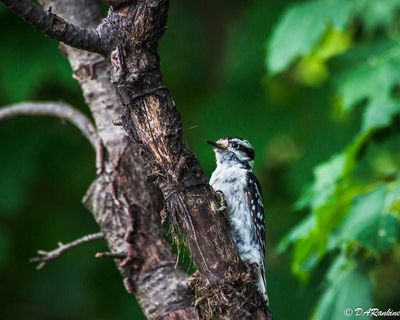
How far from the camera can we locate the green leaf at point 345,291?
5.17m

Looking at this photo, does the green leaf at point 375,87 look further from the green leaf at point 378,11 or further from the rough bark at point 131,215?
the rough bark at point 131,215

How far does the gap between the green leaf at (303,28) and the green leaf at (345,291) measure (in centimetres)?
154

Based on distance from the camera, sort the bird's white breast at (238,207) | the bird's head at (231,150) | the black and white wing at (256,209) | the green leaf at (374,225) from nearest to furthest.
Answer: the green leaf at (374,225) → the bird's white breast at (238,207) → the black and white wing at (256,209) → the bird's head at (231,150)

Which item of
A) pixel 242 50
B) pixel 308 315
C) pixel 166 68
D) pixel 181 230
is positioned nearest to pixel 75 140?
pixel 166 68

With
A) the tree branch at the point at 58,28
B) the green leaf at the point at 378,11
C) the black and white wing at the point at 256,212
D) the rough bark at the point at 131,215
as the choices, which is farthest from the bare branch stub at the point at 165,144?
the green leaf at the point at 378,11

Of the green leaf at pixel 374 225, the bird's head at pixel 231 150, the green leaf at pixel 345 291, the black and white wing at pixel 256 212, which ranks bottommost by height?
the green leaf at pixel 345 291

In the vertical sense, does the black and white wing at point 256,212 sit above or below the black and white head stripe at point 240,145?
below

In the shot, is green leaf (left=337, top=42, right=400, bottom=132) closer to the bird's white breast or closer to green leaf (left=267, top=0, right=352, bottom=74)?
green leaf (left=267, top=0, right=352, bottom=74)

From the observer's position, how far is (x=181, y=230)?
4.08 metres

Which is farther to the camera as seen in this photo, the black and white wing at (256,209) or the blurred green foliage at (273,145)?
the black and white wing at (256,209)

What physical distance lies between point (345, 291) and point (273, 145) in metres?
2.69

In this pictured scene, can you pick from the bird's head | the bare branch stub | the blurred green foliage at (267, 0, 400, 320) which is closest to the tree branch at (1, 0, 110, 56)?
the bare branch stub

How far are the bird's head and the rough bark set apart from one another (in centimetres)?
139

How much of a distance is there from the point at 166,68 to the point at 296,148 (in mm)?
1744
